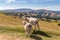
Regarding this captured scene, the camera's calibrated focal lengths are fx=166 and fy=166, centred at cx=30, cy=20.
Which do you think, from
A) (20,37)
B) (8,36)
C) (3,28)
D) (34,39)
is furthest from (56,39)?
(3,28)

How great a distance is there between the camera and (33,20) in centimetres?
2283

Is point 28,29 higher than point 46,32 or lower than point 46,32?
higher

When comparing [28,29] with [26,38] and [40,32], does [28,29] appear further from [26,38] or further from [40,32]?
[40,32]

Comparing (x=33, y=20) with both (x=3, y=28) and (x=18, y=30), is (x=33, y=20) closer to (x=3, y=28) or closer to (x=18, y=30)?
(x=18, y=30)

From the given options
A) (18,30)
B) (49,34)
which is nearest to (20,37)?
(18,30)

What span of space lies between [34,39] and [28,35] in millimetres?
949

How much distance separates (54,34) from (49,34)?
2.41 feet

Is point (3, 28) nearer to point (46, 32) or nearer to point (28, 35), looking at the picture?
point (28, 35)

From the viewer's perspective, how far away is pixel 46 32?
2222 centimetres

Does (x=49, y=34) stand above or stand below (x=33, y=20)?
below

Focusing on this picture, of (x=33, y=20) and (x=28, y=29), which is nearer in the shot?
(x=28, y=29)

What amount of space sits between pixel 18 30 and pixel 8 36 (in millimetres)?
3270

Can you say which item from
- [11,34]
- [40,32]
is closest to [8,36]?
[11,34]

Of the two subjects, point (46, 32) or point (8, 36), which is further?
point (46, 32)
